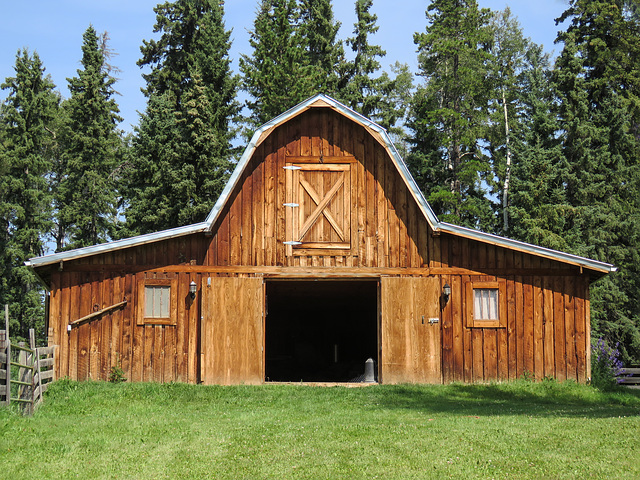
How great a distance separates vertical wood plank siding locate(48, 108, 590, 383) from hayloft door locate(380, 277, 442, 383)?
0.11 metres

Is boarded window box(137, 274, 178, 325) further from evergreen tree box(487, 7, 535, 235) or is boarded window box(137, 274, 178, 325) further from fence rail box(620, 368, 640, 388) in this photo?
evergreen tree box(487, 7, 535, 235)

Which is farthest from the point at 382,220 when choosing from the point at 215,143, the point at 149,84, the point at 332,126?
the point at 149,84

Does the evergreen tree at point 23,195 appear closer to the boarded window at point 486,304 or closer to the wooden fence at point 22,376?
the wooden fence at point 22,376

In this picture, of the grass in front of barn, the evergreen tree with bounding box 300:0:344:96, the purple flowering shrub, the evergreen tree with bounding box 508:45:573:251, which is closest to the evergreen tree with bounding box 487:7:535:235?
the evergreen tree with bounding box 508:45:573:251

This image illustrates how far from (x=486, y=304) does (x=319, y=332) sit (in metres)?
14.0

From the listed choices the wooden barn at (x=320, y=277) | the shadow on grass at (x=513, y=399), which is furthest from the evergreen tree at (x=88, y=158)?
the shadow on grass at (x=513, y=399)

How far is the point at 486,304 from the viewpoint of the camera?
16.9 metres

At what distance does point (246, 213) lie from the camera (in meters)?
17.0

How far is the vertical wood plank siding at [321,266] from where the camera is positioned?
54.2 feet

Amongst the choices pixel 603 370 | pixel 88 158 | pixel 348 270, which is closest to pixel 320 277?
pixel 348 270

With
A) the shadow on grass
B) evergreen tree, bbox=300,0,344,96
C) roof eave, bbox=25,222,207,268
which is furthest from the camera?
evergreen tree, bbox=300,0,344,96

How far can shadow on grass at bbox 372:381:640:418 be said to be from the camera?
43.0 ft

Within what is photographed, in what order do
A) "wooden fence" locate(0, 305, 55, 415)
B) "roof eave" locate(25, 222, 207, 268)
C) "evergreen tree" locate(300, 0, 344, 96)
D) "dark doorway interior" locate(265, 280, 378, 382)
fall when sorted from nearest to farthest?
"wooden fence" locate(0, 305, 55, 415)
"roof eave" locate(25, 222, 207, 268)
"dark doorway interior" locate(265, 280, 378, 382)
"evergreen tree" locate(300, 0, 344, 96)

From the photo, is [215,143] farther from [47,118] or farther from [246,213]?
[246,213]
